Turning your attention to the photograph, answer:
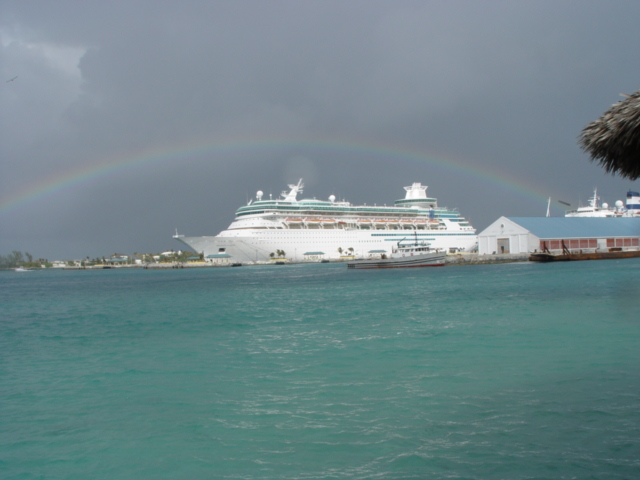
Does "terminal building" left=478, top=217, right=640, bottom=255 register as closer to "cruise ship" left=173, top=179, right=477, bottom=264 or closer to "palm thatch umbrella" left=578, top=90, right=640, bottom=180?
"cruise ship" left=173, top=179, right=477, bottom=264

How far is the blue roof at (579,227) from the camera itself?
60.9 meters

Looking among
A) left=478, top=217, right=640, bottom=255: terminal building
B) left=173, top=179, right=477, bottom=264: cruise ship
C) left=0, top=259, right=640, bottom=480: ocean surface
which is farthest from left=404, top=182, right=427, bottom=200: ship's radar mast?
left=0, top=259, right=640, bottom=480: ocean surface

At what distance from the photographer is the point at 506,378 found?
28.4ft

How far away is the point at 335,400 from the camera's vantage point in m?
7.91

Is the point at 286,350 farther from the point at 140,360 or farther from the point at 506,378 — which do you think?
the point at 506,378

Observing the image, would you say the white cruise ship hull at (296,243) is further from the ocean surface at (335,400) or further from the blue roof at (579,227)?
the ocean surface at (335,400)

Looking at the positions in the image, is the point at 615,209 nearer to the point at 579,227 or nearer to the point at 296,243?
the point at 579,227

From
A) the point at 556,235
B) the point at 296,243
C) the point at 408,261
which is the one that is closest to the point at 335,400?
the point at 408,261

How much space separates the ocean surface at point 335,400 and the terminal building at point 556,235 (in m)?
45.4

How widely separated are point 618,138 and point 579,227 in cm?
6363

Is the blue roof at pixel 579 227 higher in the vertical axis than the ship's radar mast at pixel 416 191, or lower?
lower

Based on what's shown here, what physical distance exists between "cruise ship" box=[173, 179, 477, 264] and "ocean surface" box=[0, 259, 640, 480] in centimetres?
5325

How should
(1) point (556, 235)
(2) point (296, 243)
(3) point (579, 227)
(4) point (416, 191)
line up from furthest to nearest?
(4) point (416, 191), (2) point (296, 243), (3) point (579, 227), (1) point (556, 235)

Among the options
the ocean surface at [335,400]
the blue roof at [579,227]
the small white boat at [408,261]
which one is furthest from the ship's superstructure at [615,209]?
the ocean surface at [335,400]
